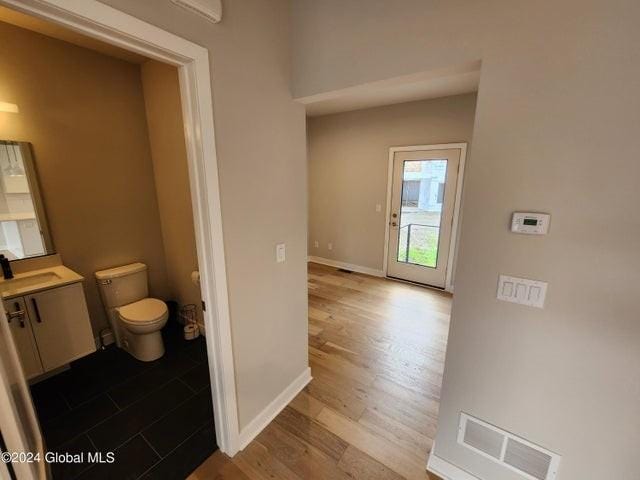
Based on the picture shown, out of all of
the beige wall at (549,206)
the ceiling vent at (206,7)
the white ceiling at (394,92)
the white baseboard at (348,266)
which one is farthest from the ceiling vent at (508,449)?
the white baseboard at (348,266)

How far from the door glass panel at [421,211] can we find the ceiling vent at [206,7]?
3295mm

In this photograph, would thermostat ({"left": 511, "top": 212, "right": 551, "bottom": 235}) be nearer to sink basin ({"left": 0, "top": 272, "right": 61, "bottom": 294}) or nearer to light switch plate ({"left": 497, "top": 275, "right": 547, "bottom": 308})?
light switch plate ({"left": 497, "top": 275, "right": 547, "bottom": 308})

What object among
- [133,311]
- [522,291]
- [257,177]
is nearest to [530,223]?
[522,291]

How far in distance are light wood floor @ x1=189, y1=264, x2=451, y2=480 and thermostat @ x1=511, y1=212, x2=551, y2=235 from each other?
1448 mm

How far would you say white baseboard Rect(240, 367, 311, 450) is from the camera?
1.68m

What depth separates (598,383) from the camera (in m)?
1.06

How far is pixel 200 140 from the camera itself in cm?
121

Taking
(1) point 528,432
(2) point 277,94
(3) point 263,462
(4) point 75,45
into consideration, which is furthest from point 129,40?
(1) point 528,432

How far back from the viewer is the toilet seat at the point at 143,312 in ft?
7.25

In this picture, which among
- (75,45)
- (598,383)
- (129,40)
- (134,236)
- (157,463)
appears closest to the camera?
(129,40)

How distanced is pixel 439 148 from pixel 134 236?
12.6ft

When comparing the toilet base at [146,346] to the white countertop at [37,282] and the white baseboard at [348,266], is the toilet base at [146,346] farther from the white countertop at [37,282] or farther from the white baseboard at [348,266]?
the white baseboard at [348,266]

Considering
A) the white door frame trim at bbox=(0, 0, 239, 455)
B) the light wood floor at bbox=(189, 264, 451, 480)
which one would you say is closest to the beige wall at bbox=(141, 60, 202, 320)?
the white door frame trim at bbox=(0, 0, 239, 455)

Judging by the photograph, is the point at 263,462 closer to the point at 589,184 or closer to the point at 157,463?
the point at 157,463
